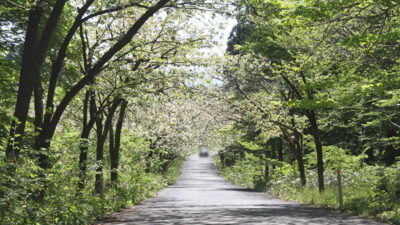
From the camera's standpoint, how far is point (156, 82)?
15047 mm

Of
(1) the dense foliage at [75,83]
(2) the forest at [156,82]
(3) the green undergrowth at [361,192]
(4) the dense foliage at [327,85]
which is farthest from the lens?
(3) the green undergrowth at [361,192]

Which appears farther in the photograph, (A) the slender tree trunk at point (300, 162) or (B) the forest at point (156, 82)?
(A) the slender tree trunk at point (300, 162)

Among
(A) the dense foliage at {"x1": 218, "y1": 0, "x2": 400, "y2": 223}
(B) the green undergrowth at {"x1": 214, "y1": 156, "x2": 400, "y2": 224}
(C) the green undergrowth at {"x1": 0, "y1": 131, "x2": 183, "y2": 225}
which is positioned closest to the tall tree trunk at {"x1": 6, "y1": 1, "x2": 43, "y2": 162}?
(C) the green undergrowth at {"x1": 0, "y1": 131, "x2": 183, "y2": 225}

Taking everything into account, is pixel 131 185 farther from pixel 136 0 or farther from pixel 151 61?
pixel 136 0

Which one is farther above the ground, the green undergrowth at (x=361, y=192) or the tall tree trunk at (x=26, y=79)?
the tall tree trunk at (x=26, y=79)

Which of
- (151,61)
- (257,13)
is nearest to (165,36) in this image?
(151,61)

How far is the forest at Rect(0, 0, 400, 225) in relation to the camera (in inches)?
393

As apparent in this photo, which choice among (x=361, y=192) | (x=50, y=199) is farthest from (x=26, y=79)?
(x=361, y=192)

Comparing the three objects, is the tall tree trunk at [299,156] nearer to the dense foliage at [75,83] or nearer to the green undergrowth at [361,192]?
the green undergrowth at [361,192]

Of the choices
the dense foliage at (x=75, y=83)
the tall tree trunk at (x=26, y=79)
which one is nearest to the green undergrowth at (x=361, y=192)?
the dense foliage at (x=75, y=83)

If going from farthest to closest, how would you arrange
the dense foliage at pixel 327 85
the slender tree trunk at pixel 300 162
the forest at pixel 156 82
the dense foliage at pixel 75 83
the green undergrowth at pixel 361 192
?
the slender tree trunk at pixel 300 162 < the green undergrowth at pixel 361 192 < the dense foliage at pixel 327 85 < the forest at pixel 156 82 < the dense foliage at pixel 75 83

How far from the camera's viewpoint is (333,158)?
66.5 ft

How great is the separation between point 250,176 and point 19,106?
31.9 meters

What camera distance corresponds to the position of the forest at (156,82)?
9.98 m
